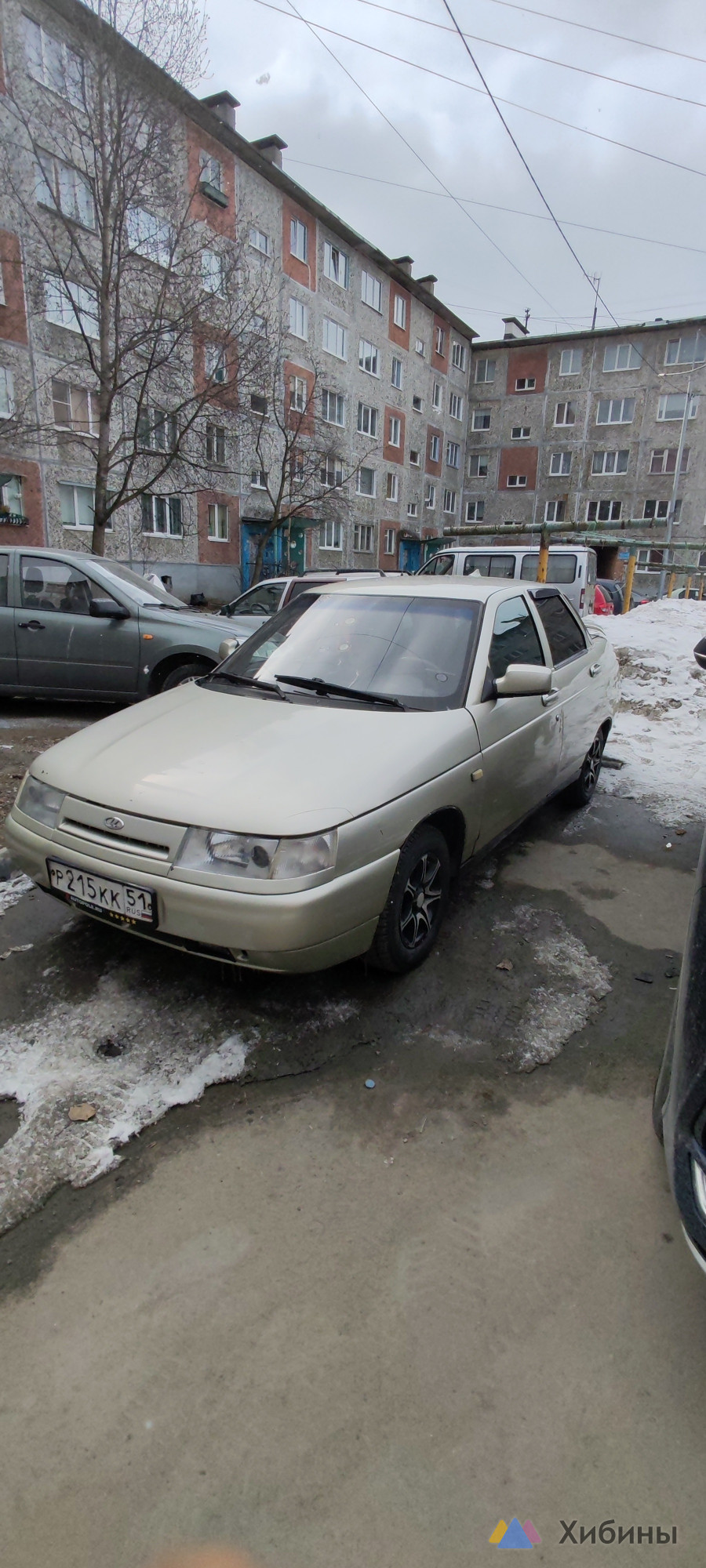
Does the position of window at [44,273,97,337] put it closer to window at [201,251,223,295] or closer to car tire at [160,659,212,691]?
window at [201,251,223,295]

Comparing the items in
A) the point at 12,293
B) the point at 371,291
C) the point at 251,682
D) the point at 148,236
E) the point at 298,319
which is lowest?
the point at 251,682

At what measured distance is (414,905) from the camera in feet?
9.78

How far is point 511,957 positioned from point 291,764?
4.58ft

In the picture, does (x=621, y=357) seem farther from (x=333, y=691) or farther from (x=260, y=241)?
(x=333, y=691)

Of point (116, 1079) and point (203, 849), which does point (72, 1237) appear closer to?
point (116, 1079)

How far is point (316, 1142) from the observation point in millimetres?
2240

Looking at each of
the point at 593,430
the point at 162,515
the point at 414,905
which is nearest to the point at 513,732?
the point at 414,905

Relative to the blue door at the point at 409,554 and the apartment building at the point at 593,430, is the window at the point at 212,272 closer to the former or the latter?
the blue door at the point at 409,554

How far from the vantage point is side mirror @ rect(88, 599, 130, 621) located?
21.0 feet

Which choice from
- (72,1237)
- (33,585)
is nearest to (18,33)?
(33,585)

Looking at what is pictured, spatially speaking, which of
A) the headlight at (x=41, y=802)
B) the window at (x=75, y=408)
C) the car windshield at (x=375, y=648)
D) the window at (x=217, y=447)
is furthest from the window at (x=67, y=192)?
the headlight at (x=41, y=802)

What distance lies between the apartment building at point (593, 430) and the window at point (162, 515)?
21918 mm

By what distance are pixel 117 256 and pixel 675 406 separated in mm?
31873

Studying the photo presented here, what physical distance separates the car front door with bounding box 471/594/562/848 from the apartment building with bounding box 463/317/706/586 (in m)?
34.4
